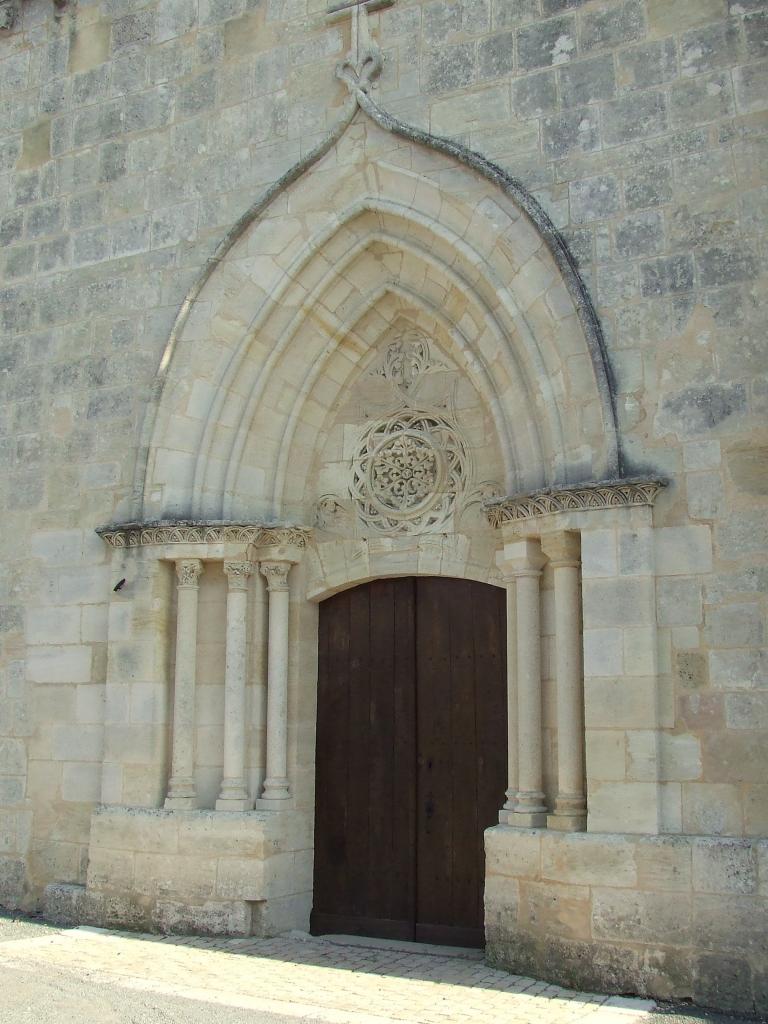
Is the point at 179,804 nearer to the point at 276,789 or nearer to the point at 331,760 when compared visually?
the point at 276,789

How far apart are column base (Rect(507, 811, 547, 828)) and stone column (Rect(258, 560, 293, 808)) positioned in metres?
A: 1.54

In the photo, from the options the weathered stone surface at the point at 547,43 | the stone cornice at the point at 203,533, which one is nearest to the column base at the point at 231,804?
the stone cornice at the point at 203,533

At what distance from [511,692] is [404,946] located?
1628mm

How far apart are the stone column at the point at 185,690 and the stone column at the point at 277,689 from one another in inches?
16.9

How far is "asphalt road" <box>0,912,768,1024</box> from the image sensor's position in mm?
4664

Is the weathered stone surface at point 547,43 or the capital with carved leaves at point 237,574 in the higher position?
the weathered stone surface at point 547,43

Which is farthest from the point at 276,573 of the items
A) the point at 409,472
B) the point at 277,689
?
the point at 409,472

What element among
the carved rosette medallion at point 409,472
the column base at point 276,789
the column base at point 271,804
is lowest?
the column base at point 271,804

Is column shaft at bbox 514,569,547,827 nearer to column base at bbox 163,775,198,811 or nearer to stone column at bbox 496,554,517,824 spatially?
stone column at bbox 496,554,517,824

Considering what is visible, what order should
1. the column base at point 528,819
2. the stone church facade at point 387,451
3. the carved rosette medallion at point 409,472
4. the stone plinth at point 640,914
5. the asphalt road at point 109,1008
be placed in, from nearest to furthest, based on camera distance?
1. the asphalt road at point 109,1008
2. the stone plinth at point 640,914
3. the stone church facade at point 387,451
4. the column base at point 528,819
5. the carved rosette medallion at point 409,472

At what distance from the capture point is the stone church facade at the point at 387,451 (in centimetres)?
542

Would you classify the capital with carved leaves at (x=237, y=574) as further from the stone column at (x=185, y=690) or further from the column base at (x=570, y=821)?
the column base at (x=570, y=821)

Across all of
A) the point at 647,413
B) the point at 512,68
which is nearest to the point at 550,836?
the point at 647,413

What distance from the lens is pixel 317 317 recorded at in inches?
277
